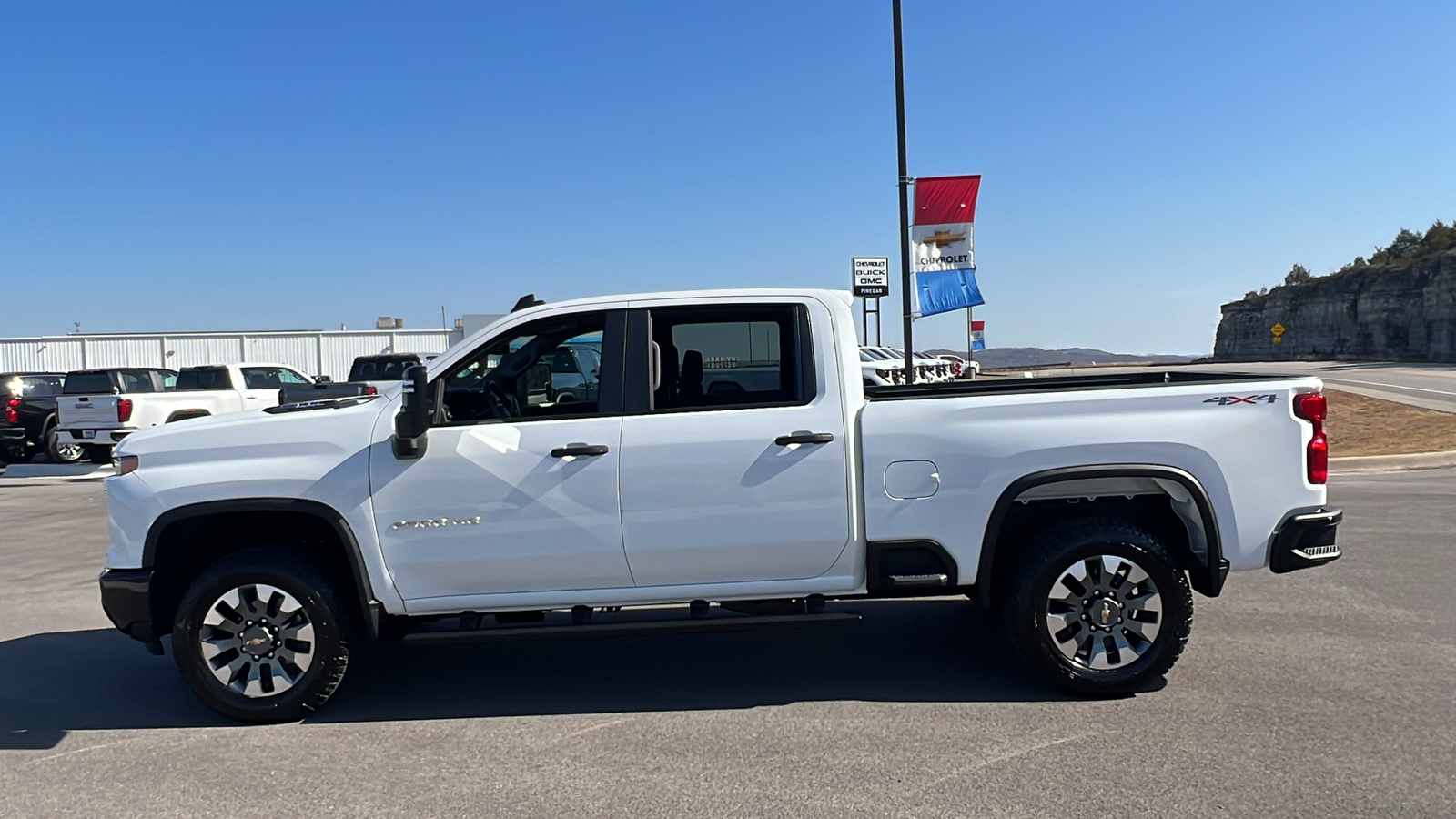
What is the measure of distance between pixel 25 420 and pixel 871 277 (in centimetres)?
1576

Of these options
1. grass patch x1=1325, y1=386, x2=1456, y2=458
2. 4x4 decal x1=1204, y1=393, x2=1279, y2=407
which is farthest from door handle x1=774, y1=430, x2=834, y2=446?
grass patch x1=1325, y1=386, x2=1456, y2=458

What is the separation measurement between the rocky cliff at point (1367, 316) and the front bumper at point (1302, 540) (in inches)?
2118

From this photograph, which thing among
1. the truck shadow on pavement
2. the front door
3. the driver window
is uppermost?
the driver window

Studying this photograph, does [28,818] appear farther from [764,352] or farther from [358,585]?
[764,352]

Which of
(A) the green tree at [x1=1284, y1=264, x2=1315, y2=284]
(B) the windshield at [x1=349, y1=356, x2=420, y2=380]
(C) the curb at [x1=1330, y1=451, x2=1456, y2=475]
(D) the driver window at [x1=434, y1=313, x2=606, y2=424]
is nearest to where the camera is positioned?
(D) the driver window at [x1=434, y1=313, x2=606, y2=424]

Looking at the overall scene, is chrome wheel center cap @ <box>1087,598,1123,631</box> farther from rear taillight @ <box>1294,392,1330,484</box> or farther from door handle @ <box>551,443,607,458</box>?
door handle @ <box>551,443,607,458</box>

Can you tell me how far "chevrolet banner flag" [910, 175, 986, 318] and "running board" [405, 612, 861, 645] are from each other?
9930 mm

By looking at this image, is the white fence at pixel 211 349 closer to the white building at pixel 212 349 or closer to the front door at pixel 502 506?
the white building at pixel 212 349

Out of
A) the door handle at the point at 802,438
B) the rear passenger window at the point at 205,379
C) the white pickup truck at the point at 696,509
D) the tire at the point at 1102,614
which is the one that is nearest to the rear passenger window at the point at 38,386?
the rear passenger window at the point at 205,379

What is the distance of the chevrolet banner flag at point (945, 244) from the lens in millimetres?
13867

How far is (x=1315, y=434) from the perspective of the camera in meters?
4.64

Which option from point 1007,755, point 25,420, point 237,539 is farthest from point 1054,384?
point 25,420

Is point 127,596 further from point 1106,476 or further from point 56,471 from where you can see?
point 56,471

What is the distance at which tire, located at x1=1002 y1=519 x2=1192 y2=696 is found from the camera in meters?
4.57
